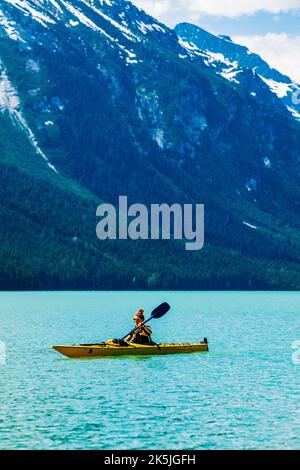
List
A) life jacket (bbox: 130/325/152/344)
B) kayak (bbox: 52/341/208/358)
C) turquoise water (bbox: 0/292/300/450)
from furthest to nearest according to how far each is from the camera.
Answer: life jacket (bbox: 130/325/152/344)
kayak (bbox: 52/341/208/358)
turquoise water (bbox: 0/292/300/450)

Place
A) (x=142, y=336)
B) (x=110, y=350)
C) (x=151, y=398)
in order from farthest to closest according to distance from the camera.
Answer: (x=142, y=336)
(x=110, y=350)
(x=151, y=398)

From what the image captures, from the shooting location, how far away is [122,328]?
443ft

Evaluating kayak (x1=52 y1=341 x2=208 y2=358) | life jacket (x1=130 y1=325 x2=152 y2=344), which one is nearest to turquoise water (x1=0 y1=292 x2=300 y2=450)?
kayak (x1=52 y1=341 x2=208 y2=358)

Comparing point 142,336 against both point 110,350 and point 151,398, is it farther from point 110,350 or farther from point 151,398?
point 151,398

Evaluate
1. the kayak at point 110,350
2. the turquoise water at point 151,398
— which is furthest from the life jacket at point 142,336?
the turquoise water at point 151,398

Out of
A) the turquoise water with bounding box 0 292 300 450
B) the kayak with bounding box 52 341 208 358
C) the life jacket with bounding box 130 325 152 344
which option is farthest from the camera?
the life jacket with bounding box 130 325 152 344

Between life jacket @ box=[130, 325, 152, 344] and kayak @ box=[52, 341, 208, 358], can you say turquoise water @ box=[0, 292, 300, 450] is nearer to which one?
kayak @ box=[52, 341, 208, 358]

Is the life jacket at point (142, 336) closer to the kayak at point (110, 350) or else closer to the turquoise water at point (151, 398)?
the kayak at point (110, 350)

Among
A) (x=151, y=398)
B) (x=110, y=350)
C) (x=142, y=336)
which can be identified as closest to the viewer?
(x=151, y=398)

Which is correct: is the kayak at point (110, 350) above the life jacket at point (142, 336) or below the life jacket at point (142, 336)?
below

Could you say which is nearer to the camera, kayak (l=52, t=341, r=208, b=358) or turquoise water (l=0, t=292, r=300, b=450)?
turquoise water (l=0, t=292, r=300, b=450)

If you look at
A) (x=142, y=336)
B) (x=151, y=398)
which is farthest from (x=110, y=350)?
(x=151, y=398)
